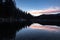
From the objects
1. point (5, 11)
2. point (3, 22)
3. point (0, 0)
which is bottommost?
point (3, 22)

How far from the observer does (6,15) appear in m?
61.1

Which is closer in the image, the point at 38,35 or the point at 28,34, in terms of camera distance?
the point at 38,35

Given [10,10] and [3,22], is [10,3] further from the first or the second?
[3,22]

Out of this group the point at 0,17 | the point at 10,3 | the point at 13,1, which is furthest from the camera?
the point at 13,1

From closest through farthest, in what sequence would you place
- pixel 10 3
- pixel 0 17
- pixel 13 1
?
pixel 0 17 → pixel 10 3 → pixel 13 1

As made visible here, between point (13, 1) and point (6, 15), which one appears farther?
point (13, 1)

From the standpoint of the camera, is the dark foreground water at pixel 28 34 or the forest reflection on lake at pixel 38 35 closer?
the dark foreground water at pixel 28 34

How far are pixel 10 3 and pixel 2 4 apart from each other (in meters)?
3.38

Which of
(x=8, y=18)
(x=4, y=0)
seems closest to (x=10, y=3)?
(x=4, y=0)

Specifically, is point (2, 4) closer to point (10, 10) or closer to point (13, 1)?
point (10, 10)

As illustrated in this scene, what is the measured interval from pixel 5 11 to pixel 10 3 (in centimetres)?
404

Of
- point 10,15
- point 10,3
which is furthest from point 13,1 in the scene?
point 10,15

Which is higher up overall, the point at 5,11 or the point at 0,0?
the point at 0,0

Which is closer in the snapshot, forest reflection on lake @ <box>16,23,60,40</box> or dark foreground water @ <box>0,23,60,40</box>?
dark foreground water @ <box>0,23,60,40</box>
